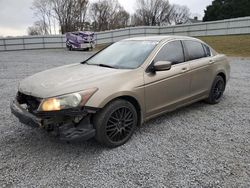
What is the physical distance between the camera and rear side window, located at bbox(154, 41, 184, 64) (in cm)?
389

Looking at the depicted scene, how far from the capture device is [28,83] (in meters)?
3.33

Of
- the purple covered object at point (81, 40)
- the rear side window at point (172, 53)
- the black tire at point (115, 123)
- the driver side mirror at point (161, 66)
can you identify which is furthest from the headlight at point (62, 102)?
the purple covered object at point (81, 40)

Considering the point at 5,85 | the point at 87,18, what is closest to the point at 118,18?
the point at 87,18

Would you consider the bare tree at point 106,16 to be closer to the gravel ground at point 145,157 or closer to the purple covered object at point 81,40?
the purple covered object at point 81,40

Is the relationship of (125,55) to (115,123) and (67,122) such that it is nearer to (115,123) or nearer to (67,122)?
(115,123)

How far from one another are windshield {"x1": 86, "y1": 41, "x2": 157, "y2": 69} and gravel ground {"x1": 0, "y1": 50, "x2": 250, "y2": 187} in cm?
110

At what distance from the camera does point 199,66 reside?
14.7 ft

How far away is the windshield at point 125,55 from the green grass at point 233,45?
41.3 feet

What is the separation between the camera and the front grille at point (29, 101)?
3.04m

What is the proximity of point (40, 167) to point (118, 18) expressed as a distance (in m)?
55.2

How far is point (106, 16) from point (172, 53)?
171ft

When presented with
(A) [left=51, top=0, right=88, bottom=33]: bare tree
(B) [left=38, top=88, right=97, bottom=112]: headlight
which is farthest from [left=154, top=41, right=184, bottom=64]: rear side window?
(A) [left=51, top=0, right=88, bottom=33]: bare tree

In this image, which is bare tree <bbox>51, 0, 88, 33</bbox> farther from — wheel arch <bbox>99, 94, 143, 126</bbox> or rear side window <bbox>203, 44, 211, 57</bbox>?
wheel arch <bbox>99, 94, 143, 126</bbox>

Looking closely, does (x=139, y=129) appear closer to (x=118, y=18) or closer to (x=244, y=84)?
(x=244, y=84)
